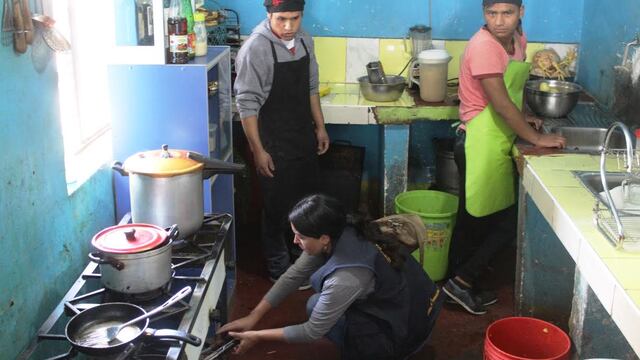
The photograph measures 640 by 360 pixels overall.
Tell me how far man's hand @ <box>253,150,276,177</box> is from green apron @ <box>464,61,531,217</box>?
3.24ft

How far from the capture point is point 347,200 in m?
4.51

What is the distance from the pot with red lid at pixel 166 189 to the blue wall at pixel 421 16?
226 cm

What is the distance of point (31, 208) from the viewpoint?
227cm

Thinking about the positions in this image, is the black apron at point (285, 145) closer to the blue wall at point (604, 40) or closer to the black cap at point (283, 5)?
the black cap at point (283, 5)

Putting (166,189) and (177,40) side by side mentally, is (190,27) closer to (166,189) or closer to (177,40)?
(177,40)

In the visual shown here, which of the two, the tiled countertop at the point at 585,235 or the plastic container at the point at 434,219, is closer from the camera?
the tiled countertop at the point at 585,235

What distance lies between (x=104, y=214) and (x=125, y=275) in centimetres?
94

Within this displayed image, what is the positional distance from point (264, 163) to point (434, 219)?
959 mm

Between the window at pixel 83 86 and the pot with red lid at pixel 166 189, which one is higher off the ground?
the window at pixel 83 86

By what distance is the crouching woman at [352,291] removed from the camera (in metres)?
2.64

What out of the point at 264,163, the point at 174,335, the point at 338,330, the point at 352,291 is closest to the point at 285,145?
the point at 264,163

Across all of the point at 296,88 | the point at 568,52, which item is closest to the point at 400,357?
the point at 296,88

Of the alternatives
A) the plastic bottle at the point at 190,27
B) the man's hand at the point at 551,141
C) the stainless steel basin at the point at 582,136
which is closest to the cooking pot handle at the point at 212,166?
the plastic bottle at the point at 190,27

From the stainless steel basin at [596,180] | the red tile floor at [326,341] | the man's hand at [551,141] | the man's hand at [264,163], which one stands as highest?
the man's hand at [551,141]
